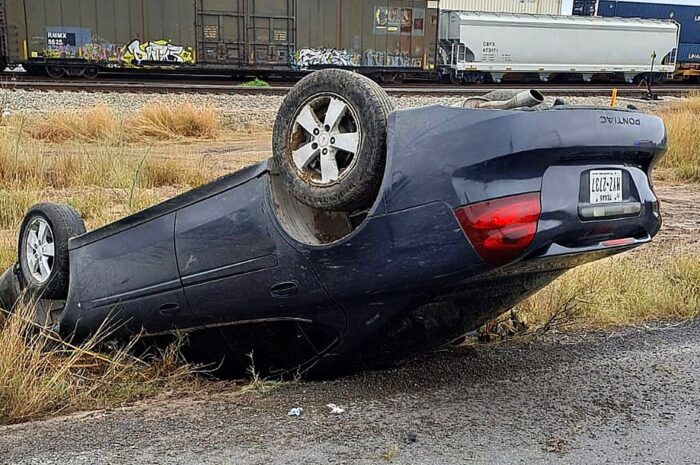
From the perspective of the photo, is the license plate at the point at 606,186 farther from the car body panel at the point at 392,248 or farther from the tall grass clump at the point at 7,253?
the tall grass clump at the point at 7,253

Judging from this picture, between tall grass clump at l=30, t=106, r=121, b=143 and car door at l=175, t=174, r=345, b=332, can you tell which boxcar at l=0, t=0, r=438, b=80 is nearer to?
tall grass clump at l=30, t=106, r=121, b=143

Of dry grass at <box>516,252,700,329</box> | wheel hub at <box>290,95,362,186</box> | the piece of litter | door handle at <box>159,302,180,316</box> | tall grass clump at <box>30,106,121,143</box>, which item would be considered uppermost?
wheel hub at <box>290,95,362,186</box>

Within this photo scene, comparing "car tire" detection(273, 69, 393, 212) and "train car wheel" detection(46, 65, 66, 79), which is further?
"train car wheel" detection(46, 65, 66, 79)

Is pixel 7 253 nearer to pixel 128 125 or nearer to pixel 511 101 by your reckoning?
pixel 511 101

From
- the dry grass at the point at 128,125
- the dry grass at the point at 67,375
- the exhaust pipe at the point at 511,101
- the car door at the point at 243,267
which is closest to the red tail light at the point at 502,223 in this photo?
the exhaust pipe at the point at 511,101

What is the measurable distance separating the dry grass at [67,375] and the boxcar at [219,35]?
82.3 ft

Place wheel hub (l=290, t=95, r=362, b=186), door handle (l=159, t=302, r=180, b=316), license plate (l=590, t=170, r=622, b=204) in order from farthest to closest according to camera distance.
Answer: door handle (l=159, t=302, r=180, b=316)
wheel hub (l=290, t=95, r=362, b=186)
license plate (l=590, t=170, r=622, b=204)

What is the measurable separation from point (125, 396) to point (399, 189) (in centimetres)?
167

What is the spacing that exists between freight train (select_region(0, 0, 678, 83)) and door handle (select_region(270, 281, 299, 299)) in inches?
1024

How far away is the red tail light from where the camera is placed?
2701 millimetres

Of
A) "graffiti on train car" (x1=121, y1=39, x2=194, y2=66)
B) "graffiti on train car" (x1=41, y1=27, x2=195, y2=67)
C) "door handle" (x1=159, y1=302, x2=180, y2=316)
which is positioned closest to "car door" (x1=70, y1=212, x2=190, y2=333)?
"door handle" (x1=159, y1=302, x2=180, y2=316)

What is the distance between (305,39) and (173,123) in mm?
16751

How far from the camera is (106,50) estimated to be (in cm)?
2716

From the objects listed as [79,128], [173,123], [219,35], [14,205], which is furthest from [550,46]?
[14,205]
